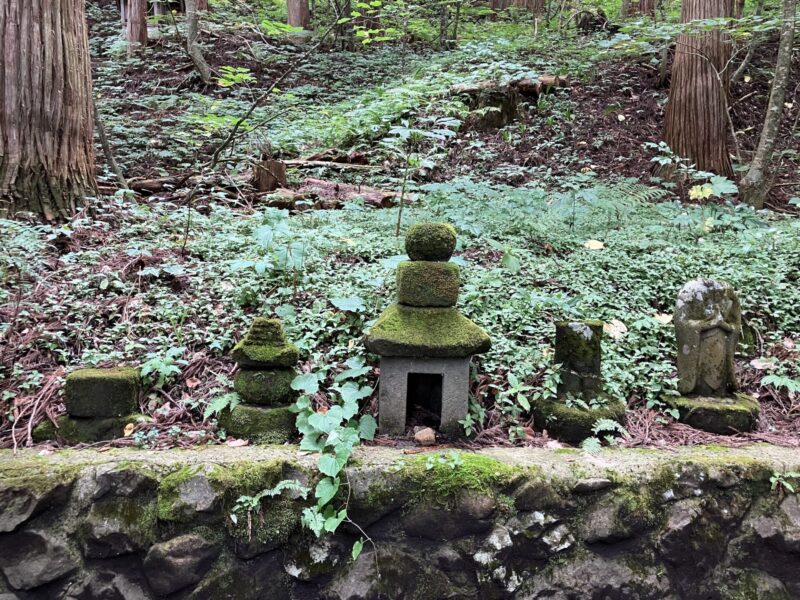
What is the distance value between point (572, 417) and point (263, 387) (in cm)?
176

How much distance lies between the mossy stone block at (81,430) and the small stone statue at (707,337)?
3319 millimetres

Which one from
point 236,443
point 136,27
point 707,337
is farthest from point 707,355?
point 136,27

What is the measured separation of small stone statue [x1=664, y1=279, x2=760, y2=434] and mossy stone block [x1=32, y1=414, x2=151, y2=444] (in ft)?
10.7

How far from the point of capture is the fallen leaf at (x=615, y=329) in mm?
3688

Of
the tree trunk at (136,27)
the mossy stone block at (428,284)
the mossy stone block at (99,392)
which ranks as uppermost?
the tree trunk at (136,27)

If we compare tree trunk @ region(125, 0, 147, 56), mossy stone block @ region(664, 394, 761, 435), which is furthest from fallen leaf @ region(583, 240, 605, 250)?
tree trunk @ region(125, 0, 147, 56)

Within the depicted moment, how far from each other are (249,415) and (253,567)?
2.55ft

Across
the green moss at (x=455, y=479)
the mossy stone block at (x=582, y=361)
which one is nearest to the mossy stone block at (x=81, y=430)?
the green moss at (x=455, y=479)

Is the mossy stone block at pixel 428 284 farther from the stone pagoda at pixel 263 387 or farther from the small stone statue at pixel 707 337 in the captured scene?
the small stone statue at pixel 707 337

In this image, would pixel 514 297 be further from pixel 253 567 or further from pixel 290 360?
pixel 253 567

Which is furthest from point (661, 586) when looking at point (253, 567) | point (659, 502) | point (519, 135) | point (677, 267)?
point (519, 135)

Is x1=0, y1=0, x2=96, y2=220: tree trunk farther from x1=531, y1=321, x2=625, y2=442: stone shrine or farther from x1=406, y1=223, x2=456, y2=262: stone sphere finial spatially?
x1=531, y1=321, x2=625, y2=442: stone shrine

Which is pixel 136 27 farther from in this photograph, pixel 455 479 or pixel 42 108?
pixel 455 479

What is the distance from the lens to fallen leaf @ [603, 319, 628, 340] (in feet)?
12.1
